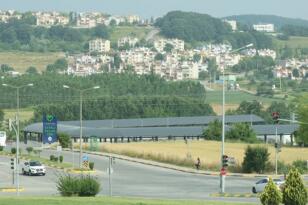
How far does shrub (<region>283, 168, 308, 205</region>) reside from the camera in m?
36.4

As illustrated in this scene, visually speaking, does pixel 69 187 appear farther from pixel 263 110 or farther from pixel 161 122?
pixel 263 110

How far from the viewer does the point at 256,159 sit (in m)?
75.9

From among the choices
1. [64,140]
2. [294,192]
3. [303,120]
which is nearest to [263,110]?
[303,120]

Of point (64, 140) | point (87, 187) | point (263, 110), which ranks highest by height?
point (263, 110)

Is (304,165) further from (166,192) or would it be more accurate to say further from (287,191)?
(287,191)

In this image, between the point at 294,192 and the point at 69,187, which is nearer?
the point at 294,192

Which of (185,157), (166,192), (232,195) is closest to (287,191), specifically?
(232,195)

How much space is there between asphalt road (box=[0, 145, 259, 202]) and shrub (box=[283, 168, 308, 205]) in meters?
14.2

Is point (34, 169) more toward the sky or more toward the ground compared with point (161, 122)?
more toward the ground

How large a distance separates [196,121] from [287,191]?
118 meters

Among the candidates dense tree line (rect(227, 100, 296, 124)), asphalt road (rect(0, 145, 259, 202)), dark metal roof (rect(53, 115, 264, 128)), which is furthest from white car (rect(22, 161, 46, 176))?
dense tree line (rect(227, 100, 296, 124))

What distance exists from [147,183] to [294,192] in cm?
3221

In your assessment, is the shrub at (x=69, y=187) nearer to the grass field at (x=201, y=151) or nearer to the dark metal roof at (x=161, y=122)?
the grass field at (x=201, y=151)

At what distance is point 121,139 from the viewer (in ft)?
437
